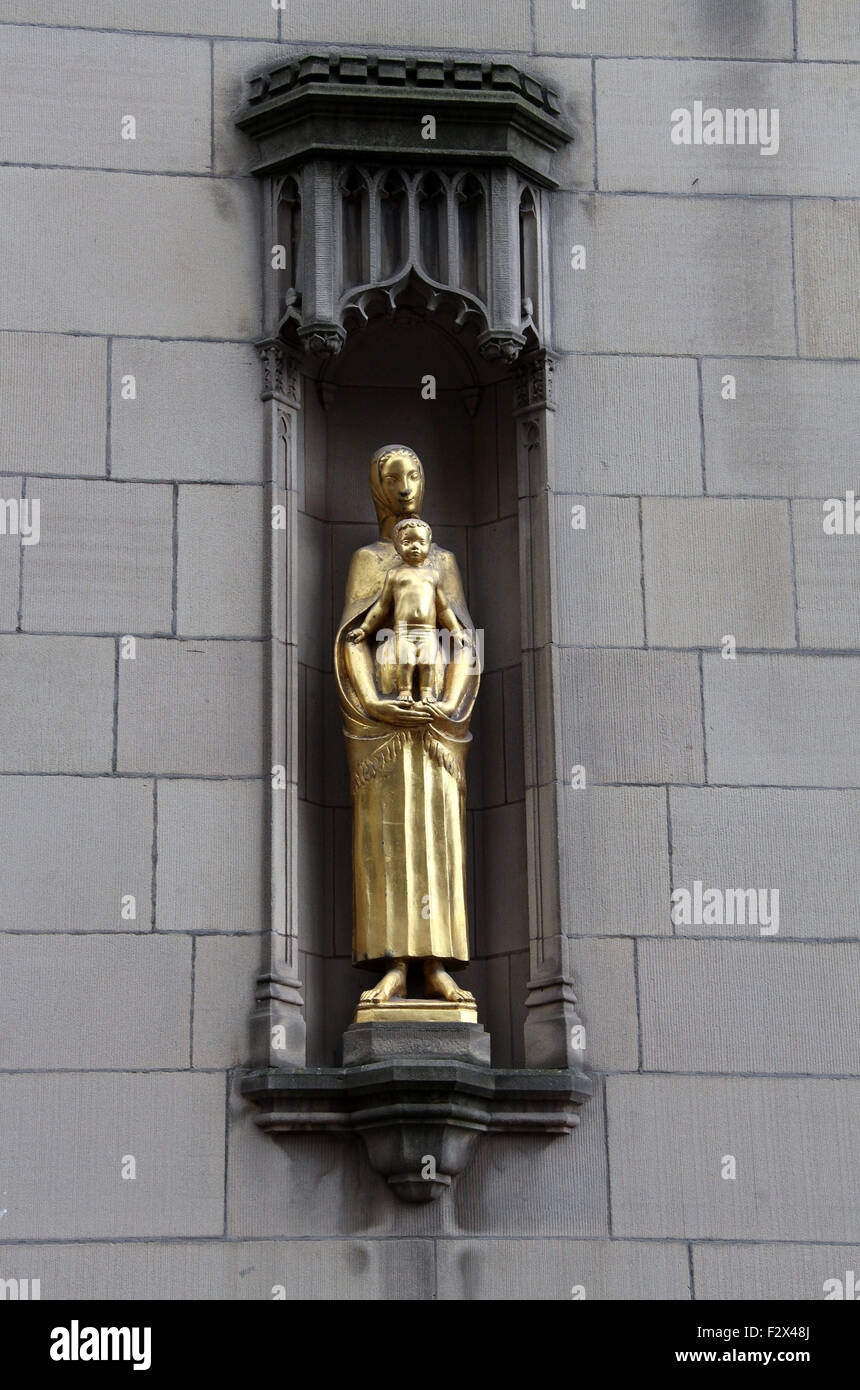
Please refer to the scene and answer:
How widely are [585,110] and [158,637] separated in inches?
144

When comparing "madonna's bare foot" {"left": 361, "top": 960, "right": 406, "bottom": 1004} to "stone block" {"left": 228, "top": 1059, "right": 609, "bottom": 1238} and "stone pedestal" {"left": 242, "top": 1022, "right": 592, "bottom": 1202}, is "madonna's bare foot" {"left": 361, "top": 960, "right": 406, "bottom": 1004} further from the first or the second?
"stone block" {"left": 228, "top": 1059, "right": 609, "bottom": 1238}

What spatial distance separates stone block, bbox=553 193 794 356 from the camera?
40.9 ft

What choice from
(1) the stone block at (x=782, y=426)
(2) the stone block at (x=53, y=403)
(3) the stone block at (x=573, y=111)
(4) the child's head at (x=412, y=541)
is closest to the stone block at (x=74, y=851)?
(2) the stone block at (x=53, y=403)

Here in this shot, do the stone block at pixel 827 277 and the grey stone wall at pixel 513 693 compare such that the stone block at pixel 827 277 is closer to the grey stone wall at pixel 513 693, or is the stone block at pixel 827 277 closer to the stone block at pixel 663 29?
the grey stone wall at pixel 513 693

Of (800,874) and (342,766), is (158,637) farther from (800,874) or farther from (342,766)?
(800,874)

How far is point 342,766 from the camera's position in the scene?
12203mm

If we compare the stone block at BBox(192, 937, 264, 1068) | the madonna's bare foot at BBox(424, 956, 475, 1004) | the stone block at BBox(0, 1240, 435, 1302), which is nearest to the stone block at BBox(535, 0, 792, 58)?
the madonna's bare foot at BBox(424, 956, 475, 1004)

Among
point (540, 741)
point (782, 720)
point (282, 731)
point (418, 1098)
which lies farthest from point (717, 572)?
point (418, 1098)

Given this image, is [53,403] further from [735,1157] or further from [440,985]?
[735,1157]

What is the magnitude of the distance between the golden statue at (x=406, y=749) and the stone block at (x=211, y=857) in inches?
19.5

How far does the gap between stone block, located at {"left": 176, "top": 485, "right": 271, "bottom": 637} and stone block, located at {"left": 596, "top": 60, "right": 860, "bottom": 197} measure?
2620mm

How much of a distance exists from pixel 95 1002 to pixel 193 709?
1479mm

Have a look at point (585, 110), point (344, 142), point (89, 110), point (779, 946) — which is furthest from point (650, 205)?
point (779, 946)

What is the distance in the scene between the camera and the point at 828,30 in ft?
42.7
